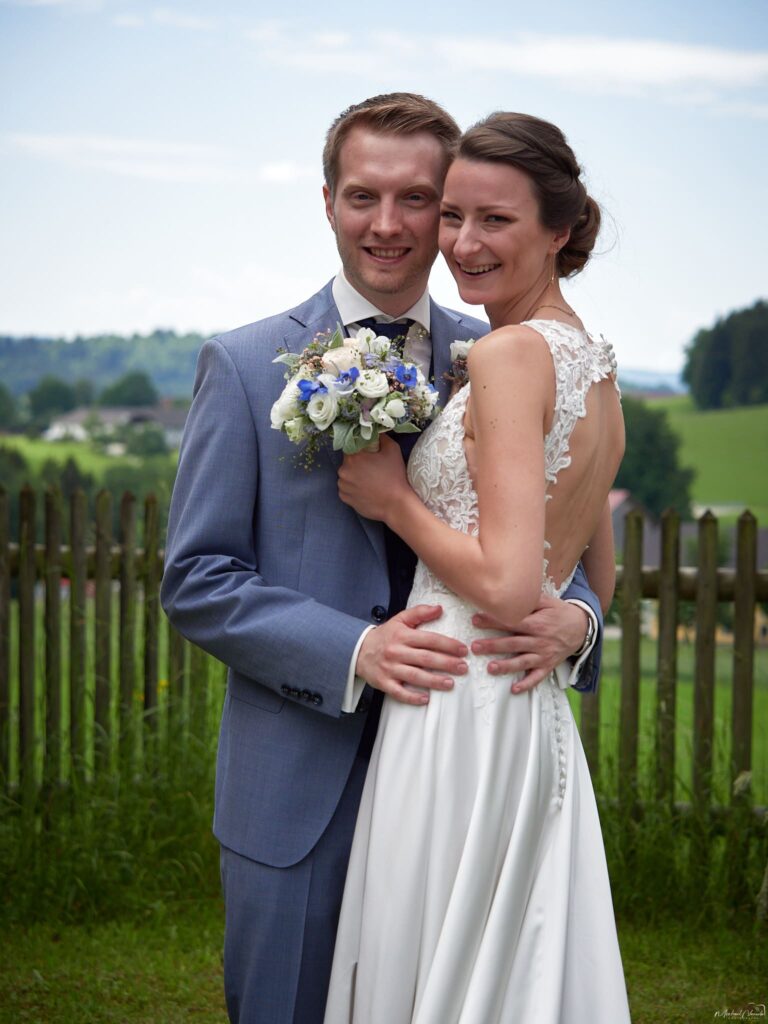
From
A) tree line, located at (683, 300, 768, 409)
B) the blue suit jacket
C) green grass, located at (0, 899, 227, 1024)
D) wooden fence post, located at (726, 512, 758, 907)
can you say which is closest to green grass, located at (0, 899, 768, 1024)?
green grass, located at (0, 899, 227, 1024)

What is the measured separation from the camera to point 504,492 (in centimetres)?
215

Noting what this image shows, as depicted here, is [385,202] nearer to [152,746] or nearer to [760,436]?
[152,746]

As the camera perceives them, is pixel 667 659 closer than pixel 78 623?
Yes

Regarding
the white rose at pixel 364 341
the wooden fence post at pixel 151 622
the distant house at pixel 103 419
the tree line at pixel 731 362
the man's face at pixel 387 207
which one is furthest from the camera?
the tree line at pixel 731 362

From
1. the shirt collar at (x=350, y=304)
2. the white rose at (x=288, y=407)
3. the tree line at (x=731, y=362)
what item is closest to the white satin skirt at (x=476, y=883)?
the white rose at (x=288, y=407)

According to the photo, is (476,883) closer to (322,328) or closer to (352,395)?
(352,395)

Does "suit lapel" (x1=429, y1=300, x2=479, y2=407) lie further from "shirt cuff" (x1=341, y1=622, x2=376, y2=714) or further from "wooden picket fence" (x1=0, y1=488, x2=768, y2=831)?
"wooden picket fence" (x1=0, y1=488, x2=768, y2=831)

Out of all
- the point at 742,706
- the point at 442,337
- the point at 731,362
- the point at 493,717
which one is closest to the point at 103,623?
the point at 742,706

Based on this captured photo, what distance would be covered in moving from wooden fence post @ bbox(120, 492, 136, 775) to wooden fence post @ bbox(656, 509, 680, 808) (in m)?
2.39

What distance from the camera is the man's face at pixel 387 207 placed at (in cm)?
256

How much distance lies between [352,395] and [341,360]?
8cm

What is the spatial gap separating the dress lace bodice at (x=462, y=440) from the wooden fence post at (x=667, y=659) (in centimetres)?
280

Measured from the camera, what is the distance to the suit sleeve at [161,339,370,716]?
2.37 meters

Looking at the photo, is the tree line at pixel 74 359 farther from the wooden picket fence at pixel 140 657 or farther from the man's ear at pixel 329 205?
the man's ear at pixel 329 205
